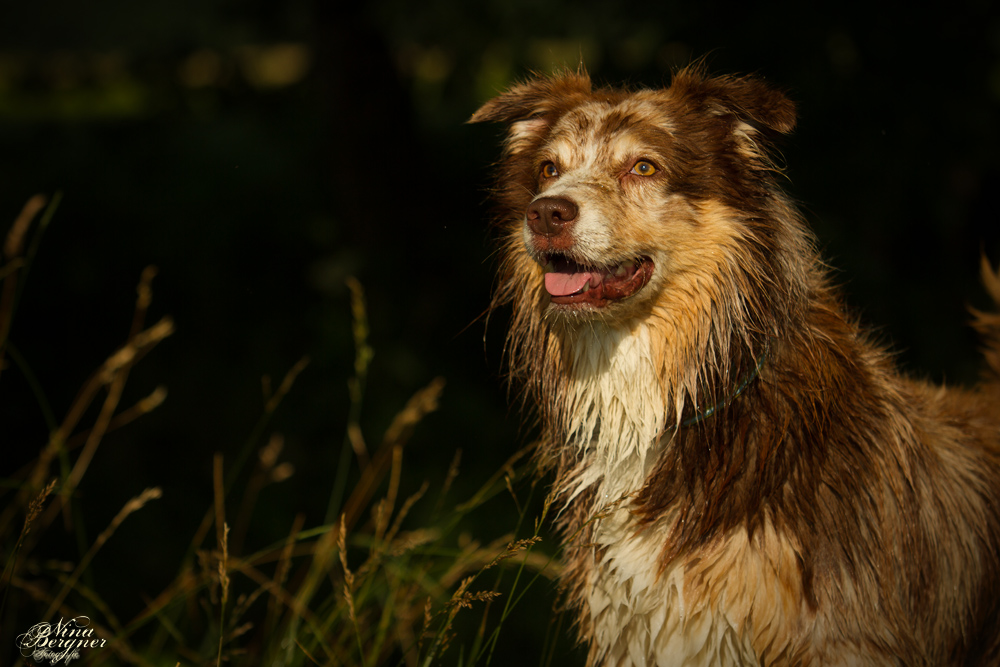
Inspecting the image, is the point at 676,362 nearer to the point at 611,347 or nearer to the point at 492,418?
the point at 611,347

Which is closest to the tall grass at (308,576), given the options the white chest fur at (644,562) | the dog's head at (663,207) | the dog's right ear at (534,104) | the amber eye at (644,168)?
the white chest fur at (644,562)

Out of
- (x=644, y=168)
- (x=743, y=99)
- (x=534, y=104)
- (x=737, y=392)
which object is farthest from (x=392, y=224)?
(x=737, y=392)

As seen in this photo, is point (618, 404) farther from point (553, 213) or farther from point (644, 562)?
point (553, 213)

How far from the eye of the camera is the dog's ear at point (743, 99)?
2.37m

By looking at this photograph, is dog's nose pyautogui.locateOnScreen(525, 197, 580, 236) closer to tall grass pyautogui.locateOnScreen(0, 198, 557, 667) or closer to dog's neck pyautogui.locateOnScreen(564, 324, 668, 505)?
dog's neck pyautogui.locateOnScreen(564, 324, 668, 505)

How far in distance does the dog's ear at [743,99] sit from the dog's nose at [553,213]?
1.91 ft

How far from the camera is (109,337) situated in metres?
7.60

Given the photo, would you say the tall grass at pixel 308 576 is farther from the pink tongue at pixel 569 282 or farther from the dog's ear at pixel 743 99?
the dog's ear at pixel 743 99

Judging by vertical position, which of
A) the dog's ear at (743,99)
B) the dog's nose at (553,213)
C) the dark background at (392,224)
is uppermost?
→ the dog's ear at (743,99)

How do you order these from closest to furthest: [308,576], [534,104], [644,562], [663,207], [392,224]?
[644,562], [663,207], [534,104], [308,576], [392,224]

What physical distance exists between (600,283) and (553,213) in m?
0.27

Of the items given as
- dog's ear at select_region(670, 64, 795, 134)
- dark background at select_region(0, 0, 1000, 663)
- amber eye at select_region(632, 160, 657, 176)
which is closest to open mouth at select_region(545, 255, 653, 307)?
amber eye at select_region(632, 160, 657, 176)

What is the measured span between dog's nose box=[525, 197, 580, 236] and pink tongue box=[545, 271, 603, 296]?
169 mm

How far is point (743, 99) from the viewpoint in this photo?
8.13 ft
